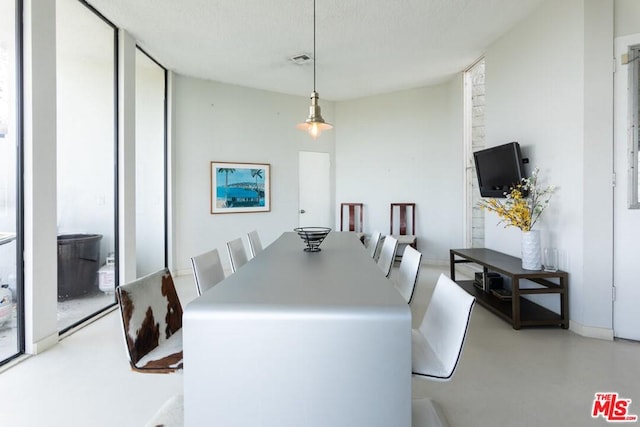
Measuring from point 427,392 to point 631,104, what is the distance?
9.13 ft

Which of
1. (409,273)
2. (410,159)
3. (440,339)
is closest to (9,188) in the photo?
(409,273)

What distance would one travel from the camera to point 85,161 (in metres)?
3.27

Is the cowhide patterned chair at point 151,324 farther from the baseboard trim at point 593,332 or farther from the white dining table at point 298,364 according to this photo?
the baseboard trim at point 593,332

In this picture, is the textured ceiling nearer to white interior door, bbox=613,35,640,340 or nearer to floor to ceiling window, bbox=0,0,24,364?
floor to ceiling window, bbox=0,0,24,364

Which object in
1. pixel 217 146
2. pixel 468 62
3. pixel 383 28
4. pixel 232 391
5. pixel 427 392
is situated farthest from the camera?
pixel 217 146

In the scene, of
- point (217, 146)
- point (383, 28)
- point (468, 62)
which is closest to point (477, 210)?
point (468, 62)

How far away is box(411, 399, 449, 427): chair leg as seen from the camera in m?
1.68

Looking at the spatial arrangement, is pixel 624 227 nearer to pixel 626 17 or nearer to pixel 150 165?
pixel 626 17

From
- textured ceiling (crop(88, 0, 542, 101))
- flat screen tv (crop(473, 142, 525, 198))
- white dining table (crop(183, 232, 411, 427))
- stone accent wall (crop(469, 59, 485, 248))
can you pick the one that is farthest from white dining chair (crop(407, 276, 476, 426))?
stone accent wall (crop(469, 59, 485, 248))

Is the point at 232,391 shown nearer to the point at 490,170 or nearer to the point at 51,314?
the point at 51,314

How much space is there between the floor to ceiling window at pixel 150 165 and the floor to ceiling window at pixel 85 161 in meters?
0.73

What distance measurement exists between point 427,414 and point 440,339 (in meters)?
0.56

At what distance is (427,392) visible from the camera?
6.57ft

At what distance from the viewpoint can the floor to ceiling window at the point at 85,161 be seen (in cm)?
299
